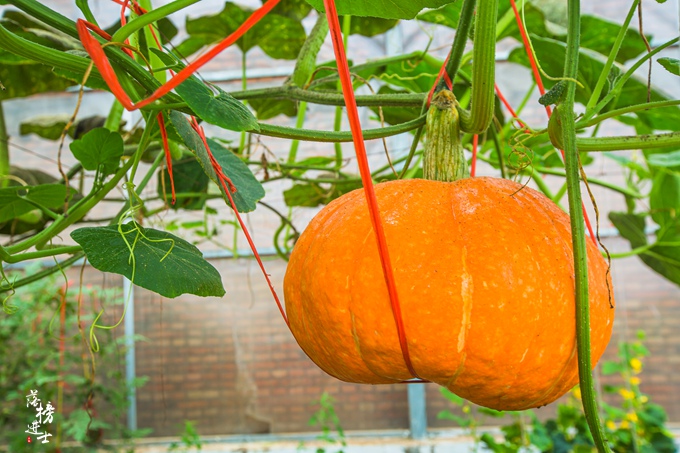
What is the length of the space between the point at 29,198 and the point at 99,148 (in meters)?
0.09

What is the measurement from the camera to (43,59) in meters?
0.31

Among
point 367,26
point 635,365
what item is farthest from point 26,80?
point 635,365

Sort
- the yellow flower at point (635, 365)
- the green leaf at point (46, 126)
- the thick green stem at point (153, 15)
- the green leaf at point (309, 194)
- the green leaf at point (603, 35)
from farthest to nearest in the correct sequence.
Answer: the yellow flower at point (635, 365) → the green leaf at point (46, 126) → the green leaf at point (309, 194) → the green leaf at point (603, 35) → the thick green stem at point (153, 15)

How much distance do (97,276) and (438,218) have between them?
216 centimetres

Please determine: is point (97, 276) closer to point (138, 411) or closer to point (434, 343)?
point (138, 411)

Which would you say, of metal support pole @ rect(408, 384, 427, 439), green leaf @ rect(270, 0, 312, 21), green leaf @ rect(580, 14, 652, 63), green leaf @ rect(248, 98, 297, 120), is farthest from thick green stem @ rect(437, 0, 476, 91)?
metal support pole @ rect(408, 384, 427, 439)

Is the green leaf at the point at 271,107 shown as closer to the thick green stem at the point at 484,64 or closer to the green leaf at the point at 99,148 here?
the green leaf at the point at 99,148

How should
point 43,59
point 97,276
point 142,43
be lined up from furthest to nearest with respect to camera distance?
point 97,276 → point 142,43 → point 43,59

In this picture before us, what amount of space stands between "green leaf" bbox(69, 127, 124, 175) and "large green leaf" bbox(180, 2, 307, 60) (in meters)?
0.43

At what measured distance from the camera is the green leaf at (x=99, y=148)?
1.59ft

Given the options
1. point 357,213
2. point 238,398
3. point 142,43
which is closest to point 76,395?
point 238,398

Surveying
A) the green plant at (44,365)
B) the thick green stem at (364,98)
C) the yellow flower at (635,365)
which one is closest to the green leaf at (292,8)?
the thick green stem at (364,98)

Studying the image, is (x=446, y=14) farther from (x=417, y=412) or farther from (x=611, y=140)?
(x=417, y=412)

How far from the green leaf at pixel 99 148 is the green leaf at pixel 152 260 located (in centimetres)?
14
